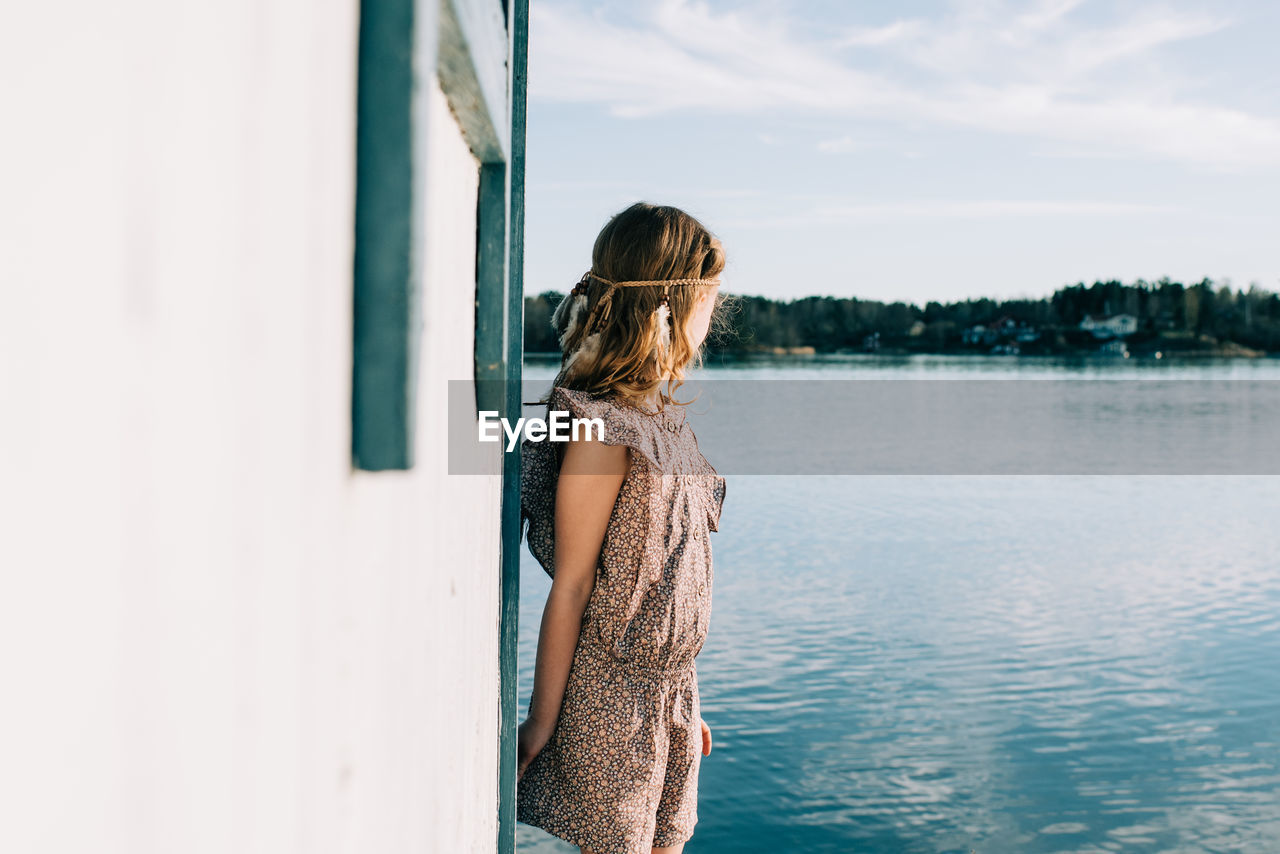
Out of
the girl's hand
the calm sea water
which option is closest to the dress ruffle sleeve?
the girl's hand

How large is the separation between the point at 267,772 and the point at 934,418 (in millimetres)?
36512

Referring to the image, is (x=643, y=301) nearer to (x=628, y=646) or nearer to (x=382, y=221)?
(x=628, y=646)

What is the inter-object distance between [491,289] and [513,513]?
47 cm

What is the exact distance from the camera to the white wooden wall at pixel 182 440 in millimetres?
286

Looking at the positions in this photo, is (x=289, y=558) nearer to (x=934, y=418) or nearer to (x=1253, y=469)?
(x=1253, y=469)

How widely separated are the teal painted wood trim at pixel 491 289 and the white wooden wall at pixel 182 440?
0.84 metres

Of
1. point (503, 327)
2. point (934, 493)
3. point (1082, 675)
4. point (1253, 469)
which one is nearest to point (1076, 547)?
point (934, 493)

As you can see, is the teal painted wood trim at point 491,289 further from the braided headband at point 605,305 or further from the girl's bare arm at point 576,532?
the braided headband at point 605,305

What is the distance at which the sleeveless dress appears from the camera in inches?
76.4

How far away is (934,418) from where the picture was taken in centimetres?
3556

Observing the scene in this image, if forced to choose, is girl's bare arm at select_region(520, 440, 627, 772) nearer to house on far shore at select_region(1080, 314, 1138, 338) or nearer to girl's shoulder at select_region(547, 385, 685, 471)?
girl's shoulder at select_region(547, 385, 685, 471)

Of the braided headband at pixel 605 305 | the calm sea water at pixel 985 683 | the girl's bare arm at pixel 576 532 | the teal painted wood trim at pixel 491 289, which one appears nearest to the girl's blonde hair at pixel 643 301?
the braided headband at pixel 605 305

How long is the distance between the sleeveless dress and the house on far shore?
92345mm

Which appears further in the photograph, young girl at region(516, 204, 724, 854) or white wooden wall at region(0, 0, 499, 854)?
young girl at region(516, 204, 724, 854)
